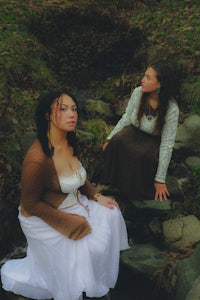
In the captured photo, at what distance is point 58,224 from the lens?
130 inches

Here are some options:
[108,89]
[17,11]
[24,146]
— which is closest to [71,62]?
[108,89]

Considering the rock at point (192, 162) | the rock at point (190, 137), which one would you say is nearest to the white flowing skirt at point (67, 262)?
the rock at point (192, 162)

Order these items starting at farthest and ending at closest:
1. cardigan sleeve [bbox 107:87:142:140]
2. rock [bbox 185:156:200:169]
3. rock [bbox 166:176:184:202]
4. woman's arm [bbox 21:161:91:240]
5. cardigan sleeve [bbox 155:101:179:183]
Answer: rock [bbox 185:156:200:169], rock [bbox 166:176:184:202], cardigan sleeve [bbox 107:87:142:140], cardigan sleeve [bbox 155:101:179:183], woman's arm [bbox 21:161:91:240]

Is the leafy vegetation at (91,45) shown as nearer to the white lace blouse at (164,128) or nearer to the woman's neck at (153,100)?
the white lace blouse at (164,128)

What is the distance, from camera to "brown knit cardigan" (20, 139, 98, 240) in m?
3.16

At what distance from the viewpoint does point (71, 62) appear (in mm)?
7477

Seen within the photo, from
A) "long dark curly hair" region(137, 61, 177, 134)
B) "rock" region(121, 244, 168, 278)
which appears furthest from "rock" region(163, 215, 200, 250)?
"long dark curly hair" region(137, 61, 177, 134)

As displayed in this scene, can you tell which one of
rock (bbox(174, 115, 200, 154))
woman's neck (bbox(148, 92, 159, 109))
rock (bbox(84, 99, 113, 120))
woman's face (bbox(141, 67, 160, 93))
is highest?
woman's face (bbox(141, 67, 160, 93))

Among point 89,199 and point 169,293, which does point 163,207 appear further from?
point 89,199

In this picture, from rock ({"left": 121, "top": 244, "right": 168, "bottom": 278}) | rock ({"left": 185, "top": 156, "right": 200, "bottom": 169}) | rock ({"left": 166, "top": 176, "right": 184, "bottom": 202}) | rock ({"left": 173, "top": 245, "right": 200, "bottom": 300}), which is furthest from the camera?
rock ({"left": 185, "top": 156, "right": 200, "bottom": 169})

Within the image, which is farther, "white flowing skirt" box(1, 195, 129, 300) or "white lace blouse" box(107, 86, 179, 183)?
"white lace blouse" box(107, 86, 179, 183)

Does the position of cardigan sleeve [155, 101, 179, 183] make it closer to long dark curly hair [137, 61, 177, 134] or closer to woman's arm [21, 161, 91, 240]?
long dark curly hair [137, 61, 177, 134]

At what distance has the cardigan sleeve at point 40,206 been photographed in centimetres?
315

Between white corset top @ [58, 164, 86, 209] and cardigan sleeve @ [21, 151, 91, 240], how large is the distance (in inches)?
6.4
